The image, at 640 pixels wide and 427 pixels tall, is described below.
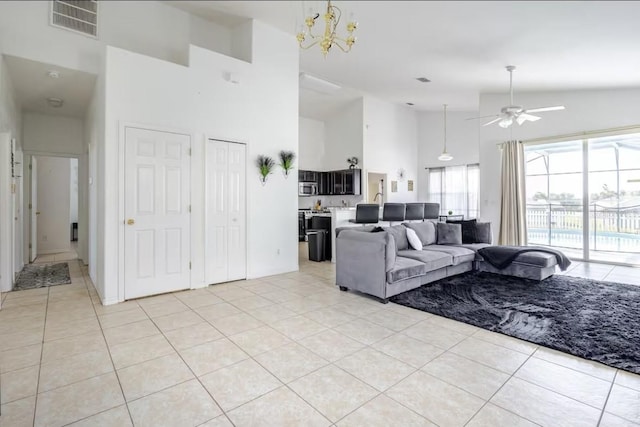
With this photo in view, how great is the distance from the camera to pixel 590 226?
6.36 meters

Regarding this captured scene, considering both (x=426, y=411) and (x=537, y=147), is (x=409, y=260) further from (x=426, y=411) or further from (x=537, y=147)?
(x=537, y=147)

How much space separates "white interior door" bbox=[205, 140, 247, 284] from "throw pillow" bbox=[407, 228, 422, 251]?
257 cm

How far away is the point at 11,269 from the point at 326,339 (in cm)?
471

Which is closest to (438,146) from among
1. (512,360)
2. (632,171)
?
(632,171)

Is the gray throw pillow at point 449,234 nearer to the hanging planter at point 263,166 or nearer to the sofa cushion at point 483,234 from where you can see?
the sofa cushion at point 483,234

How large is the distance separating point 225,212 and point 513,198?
601 cm

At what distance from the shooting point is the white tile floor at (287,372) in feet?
6.01

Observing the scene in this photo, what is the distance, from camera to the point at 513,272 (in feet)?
16.4

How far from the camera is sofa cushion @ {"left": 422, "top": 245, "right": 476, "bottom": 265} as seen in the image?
491 centimetres

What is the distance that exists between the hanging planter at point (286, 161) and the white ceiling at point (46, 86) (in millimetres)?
2811

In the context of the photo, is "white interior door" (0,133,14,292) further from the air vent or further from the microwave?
the microwave

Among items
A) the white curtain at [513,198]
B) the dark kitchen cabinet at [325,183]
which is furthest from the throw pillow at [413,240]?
the dark kitchen cabinet at [325,183]

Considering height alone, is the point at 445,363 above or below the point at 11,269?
below

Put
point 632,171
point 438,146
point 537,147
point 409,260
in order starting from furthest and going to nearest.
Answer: point 438,146, point 537,147, point 632,171, point 409,260
